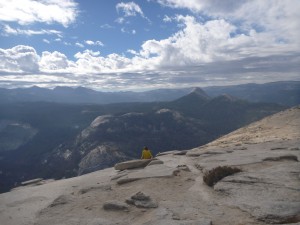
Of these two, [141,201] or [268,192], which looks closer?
[268,192]

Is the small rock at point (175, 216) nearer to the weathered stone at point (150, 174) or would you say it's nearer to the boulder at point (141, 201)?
the boulder at point (141, 201)

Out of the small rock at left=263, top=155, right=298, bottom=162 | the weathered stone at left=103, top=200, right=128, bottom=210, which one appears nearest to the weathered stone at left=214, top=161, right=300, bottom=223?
the small rock at left=263, top=155, right=298, bottom=162

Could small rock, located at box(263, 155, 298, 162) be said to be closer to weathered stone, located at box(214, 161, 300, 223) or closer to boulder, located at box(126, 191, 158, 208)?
weathered stone, located at box(214, 161, 300, 223)

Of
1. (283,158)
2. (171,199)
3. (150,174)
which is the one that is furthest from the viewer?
(283,158)

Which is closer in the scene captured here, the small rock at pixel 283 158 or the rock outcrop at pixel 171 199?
the rock outcrop at pixel 171 199

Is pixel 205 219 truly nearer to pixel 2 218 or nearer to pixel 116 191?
pixel 116 191

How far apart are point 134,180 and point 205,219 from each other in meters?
8.64

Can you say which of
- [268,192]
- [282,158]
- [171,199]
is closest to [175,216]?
[171,199]

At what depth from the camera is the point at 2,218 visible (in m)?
16.4

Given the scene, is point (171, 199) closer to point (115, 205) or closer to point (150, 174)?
point (115, 205)

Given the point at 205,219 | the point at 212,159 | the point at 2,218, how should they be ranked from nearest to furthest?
the point at 205,219
the point at 2,218
the point at 212,159

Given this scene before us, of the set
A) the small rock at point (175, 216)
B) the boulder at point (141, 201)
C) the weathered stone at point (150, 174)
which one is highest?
the small rock at point (175, 216)

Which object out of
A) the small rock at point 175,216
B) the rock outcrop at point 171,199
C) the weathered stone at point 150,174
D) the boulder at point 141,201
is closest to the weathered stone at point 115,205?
the rock outcrop at point 171,199

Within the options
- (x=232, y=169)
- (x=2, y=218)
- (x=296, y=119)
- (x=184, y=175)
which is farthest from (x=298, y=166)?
(x=296, y=119)
